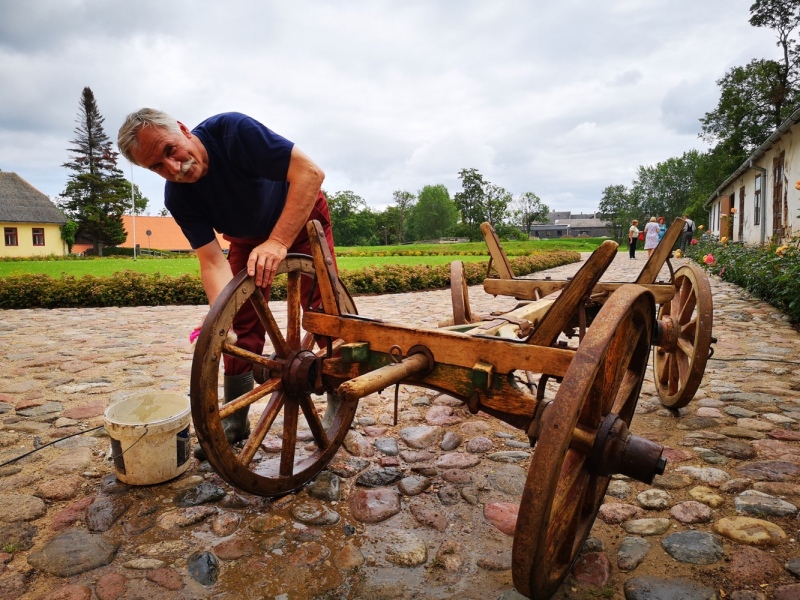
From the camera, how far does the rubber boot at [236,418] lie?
9.82ft

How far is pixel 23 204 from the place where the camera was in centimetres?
4562

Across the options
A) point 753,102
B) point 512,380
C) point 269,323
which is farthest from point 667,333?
point 753,102

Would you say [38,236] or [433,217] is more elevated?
[433,217]

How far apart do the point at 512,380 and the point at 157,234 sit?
62.3 meters

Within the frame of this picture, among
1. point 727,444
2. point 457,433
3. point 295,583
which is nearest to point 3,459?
point 295,583

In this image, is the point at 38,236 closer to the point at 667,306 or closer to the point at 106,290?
the point at 106,290

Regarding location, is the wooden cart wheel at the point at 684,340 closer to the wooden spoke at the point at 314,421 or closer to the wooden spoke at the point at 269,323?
the wooden spoke at the point at 314,421

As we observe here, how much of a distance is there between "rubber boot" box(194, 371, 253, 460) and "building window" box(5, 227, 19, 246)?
5247cm

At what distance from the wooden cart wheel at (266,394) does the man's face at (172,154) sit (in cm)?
66

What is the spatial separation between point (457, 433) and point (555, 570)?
180 cm

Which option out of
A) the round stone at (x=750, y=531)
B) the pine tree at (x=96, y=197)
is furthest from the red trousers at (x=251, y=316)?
the pine tree at (x=96, y=197)

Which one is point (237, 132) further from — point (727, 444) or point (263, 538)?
point (727, 444)

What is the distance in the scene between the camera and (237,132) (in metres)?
2.57

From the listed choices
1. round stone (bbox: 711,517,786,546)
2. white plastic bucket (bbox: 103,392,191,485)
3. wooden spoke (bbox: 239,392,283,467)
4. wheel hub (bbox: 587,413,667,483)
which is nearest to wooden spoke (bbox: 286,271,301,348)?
wooden spoke (bbox: 239,392,283,467)
